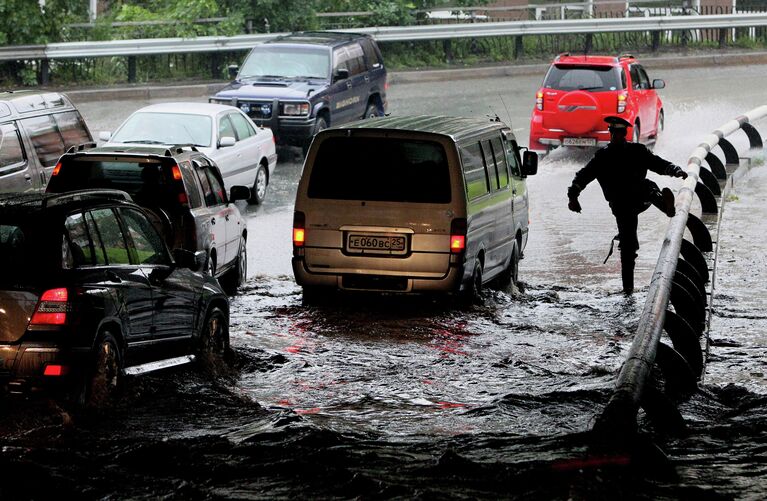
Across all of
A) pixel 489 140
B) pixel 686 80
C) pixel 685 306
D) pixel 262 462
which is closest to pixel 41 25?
pixel 686 80

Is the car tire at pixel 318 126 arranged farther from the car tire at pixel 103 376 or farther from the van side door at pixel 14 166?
the car tire at pixel 103 376

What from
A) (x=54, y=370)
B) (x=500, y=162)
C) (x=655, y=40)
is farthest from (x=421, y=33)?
(x=54, y=370)

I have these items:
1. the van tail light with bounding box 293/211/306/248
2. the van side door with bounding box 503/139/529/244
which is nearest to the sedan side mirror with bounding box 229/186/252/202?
the van tail light with bounding box 293/211/306/248

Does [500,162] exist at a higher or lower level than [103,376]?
higher

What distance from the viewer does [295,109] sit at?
25.3 metres

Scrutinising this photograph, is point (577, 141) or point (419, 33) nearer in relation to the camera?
point (577, 141)

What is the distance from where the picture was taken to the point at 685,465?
25.5ft

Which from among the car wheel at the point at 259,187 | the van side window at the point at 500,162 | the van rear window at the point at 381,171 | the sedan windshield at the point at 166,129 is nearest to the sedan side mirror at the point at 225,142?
the sedan windshield at the point at 166,129

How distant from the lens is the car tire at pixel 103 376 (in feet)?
28.8

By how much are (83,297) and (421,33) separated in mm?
28211

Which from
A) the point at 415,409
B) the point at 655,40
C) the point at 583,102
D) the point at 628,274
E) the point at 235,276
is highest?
the point at 655,40

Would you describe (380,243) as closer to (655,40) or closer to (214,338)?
(214,338)

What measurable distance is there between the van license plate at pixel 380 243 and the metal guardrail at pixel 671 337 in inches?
100

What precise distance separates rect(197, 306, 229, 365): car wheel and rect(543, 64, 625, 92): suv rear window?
50.7 feet
